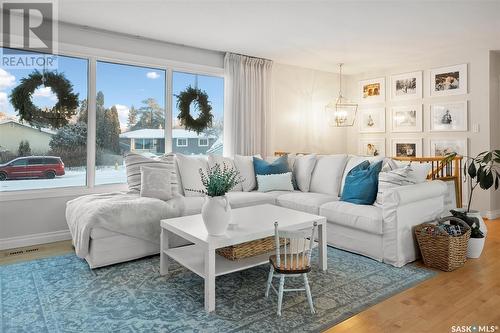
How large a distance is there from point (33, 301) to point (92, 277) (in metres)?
0.49

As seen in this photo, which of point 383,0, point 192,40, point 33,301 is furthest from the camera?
point 192,40

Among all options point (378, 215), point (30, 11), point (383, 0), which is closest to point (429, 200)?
point (378, 215)

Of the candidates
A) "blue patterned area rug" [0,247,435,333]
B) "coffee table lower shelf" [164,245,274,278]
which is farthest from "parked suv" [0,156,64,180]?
"coffee table lower shelf" [164,245,274,278]

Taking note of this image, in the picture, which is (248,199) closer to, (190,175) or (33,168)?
(190,175)

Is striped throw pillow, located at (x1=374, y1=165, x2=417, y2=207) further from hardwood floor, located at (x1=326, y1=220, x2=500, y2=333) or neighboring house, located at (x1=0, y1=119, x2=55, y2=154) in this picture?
neighboring house, located at (x1=0, y1=119, x2=55, y2=154)

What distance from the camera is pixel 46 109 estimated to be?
398cm

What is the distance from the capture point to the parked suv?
380 centimetres

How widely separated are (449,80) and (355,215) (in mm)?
3462

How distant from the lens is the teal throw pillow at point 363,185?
356 cm

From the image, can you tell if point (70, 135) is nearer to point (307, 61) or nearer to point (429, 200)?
point (307, 61)

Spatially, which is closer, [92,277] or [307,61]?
[92,277]

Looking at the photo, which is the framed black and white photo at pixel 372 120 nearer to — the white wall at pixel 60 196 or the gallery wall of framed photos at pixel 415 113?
the gallery wall of framed photos at pixel 415 113

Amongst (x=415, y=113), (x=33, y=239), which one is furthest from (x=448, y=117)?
(x=33, y=239)

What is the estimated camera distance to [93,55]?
4.20m
